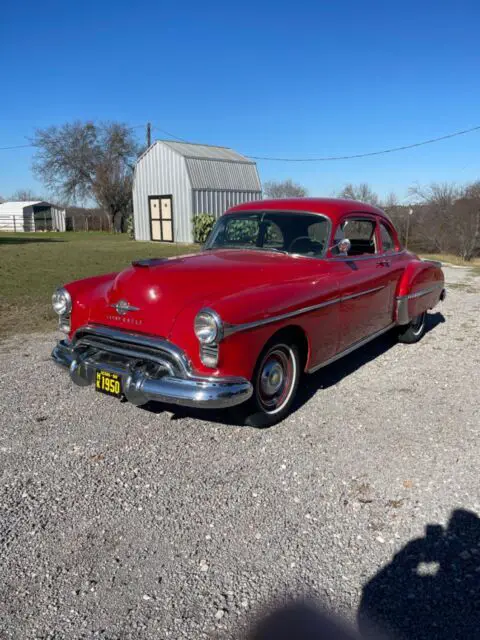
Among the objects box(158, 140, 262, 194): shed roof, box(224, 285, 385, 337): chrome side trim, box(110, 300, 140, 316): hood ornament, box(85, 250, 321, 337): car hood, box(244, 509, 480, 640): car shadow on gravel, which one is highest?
box(158, 140, 262, 194): shed roof

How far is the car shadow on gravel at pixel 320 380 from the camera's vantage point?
405 centimetres

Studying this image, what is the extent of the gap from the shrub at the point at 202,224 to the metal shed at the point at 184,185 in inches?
14.0

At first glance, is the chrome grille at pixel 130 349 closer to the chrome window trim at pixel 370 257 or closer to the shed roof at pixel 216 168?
the chrome window trim at pixel 370 257

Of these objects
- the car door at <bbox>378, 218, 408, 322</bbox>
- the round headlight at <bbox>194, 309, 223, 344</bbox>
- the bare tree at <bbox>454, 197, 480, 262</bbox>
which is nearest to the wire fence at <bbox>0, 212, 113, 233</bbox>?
the bare tree at <bbox>454, 197, 480, 262</bbox>

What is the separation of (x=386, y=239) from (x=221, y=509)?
13.0 ft

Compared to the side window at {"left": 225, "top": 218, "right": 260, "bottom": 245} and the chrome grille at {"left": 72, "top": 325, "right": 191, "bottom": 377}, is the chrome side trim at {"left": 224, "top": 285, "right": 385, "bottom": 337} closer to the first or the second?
the chrome grille at {"left": 72, "top": 325, "right": 191, "bottom": 377}

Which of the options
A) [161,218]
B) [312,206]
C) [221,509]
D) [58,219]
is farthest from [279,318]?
[58,219]

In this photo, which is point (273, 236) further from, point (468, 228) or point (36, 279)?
point (468, 228)

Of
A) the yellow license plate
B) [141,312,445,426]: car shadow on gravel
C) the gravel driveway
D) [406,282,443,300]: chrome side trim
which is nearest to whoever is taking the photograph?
the gravel driveway

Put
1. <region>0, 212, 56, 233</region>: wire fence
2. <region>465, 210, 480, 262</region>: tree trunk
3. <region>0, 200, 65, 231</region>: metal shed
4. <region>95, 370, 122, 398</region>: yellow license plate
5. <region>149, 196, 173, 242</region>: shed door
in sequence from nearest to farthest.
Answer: <region>95, 370, 122, 398</region>: yellow license plate < <region>465, 210, 480, 262</region>: tree trunk < <region>149, 196, 173, 242</region>: shed door < <region>0, 212, 56, 233</region>: wire fence < <region>0, 200, 65, 231</region>: metal shed

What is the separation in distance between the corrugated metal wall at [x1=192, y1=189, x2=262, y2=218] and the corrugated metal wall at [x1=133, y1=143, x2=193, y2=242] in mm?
380

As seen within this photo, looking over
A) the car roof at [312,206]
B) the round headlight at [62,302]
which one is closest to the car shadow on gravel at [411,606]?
the round headlight at [62,302]

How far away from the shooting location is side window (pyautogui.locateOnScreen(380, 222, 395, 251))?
570 centimetres

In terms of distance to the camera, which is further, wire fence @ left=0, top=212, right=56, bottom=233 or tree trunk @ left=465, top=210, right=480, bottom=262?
wire fence @ left=0, top=212, right=56, bottom=233
